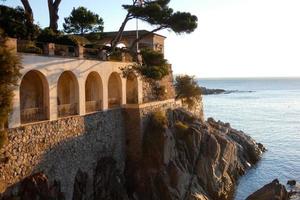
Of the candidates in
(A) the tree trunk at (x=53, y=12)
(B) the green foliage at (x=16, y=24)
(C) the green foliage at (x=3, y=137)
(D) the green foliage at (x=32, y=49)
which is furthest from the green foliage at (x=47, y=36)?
(C) the green foliage at (x=3, y=137)

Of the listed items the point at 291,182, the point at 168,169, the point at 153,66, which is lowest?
the point at 291,182

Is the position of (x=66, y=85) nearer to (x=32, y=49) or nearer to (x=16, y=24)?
(x=16, y=24)

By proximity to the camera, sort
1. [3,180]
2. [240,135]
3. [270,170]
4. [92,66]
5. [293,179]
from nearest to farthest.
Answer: [3,180], [92,66], [293,179], [270,170], [240,135]

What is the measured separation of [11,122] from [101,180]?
781 cm

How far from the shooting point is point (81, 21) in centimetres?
3459

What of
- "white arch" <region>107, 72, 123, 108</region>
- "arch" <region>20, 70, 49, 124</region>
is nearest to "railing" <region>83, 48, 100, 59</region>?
"white arch" <region>107, 72, 123, 108</region>

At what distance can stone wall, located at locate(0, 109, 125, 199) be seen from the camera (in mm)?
19031

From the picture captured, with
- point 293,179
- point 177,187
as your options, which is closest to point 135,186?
point 177,187

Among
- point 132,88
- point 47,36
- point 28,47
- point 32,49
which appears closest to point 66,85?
point 47,36

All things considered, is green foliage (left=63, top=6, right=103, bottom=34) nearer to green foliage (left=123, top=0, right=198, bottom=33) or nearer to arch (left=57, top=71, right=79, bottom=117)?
green foliage (left=123, top=0, right=198, bottom=33)

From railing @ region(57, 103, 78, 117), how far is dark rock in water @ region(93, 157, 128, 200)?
11.8 ft

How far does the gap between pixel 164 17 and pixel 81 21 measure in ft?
22.5

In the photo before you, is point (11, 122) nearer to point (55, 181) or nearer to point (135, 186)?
point (55, 181)

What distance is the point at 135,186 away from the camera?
90.2ft
